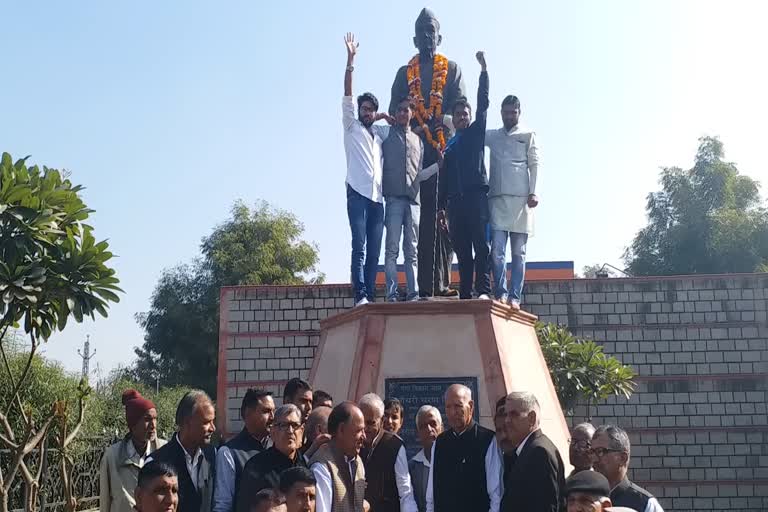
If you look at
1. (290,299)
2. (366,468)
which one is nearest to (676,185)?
(290,299)

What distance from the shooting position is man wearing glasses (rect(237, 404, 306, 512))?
360 centimetres

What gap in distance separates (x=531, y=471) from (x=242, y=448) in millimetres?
1331

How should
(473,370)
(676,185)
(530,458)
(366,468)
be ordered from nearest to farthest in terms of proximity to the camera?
(530,458), (366,468), (473,370), (676,185)

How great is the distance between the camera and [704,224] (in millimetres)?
28531

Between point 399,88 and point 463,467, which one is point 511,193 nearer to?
point 399,88

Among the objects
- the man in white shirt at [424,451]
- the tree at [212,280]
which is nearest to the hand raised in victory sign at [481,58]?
the man in white shirt at [424,451]

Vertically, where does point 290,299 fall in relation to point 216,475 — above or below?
above

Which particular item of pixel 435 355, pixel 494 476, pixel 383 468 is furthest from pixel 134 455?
pixel 435 355

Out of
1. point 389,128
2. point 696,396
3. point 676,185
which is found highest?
point 676,185

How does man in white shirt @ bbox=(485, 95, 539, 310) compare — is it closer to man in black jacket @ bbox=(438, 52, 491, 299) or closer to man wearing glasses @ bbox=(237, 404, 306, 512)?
man in black jacket @ bbox=(438, 52, 491, 299)

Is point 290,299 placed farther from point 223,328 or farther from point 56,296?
point 56,296

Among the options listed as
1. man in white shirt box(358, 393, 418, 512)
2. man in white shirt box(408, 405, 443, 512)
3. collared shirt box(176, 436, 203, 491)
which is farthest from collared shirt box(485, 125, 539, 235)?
collared shirt box(176, 436, 203, 491)

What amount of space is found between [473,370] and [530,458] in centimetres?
286

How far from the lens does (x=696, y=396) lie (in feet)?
44.6
